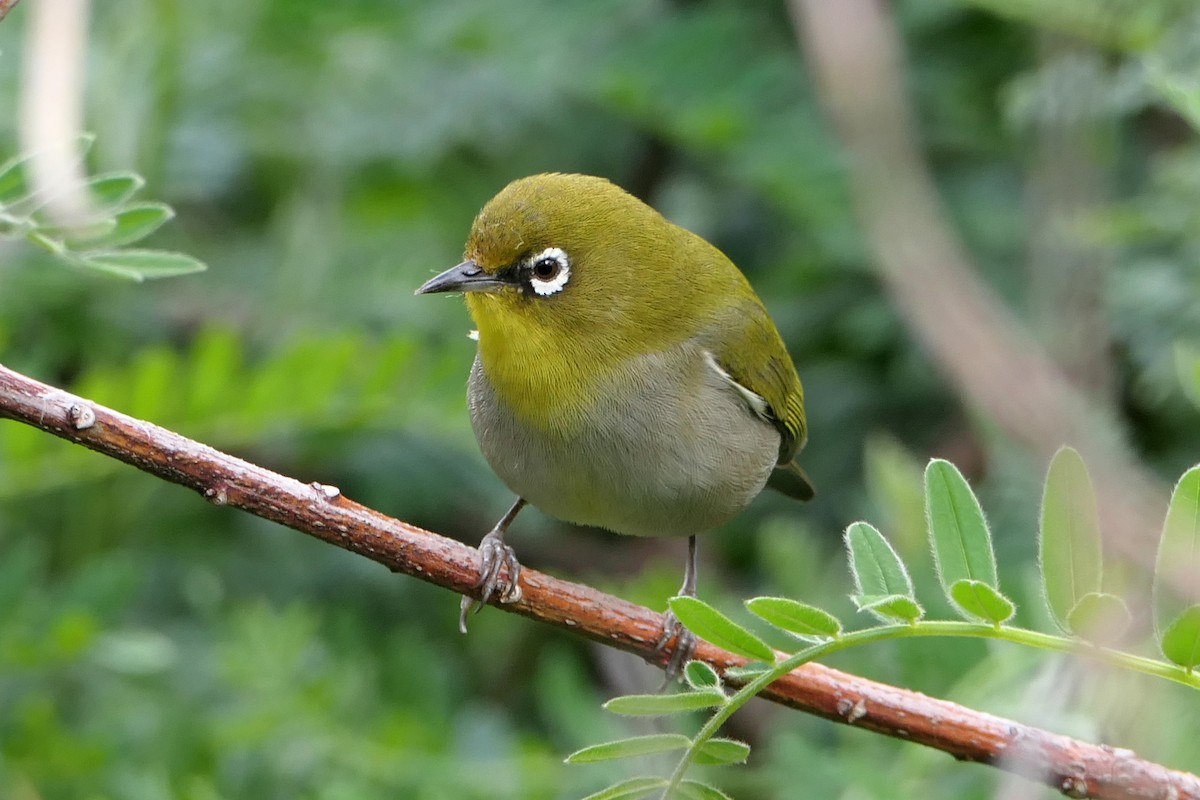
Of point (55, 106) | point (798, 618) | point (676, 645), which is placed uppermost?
point (55, 106)

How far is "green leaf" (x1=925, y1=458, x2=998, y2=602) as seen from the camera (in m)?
2.26

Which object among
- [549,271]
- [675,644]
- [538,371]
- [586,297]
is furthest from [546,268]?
[675,644]

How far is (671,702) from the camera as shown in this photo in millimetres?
2238

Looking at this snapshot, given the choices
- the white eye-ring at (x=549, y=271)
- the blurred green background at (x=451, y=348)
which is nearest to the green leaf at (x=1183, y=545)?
the blurred green background at (x=451, y=348)

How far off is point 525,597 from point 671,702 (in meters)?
0.49

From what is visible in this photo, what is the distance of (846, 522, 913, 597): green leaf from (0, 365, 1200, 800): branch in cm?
30

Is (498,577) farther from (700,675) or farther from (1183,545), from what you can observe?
(1183,545)

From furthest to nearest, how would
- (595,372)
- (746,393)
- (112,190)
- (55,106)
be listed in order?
(746,393)
(595,372)
(55,106)
(112,190)

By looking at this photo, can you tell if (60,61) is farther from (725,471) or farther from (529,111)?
Answer: (529,111)

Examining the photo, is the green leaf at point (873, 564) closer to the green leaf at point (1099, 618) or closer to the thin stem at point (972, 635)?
the thin stem at point (972, 635)

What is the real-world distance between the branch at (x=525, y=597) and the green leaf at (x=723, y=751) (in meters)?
0.25

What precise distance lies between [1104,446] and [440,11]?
271 cm

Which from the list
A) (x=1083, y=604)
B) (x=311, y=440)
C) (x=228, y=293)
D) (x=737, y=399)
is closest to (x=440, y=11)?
(x=228, y=293)

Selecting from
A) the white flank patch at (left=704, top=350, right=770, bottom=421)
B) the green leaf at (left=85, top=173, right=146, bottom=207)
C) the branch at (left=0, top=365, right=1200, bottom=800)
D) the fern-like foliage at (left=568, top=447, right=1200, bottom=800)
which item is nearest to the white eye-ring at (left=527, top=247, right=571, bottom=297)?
the white flank patch at (left=704, top=350, right=770, bottom=421)
